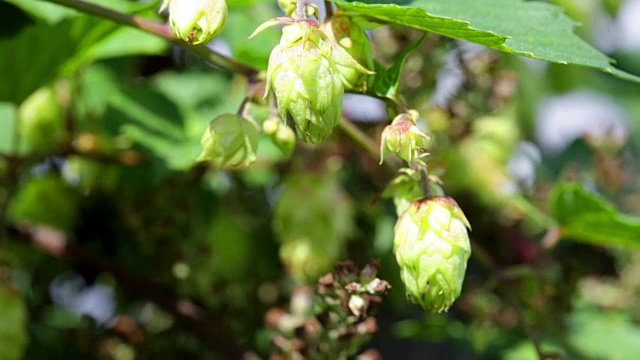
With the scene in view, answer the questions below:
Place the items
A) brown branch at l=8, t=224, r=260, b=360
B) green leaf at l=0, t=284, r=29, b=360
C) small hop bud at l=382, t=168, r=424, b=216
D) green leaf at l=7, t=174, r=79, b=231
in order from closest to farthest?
1. small hop bud at l=382, t=168, r=424, b=216
2. green leaf at l=0, t=284, r=29, b=360
3. brown branch at l=8, t=224, r=260, b=360
4. green leaf at l=7, t=174, r=79, b=231

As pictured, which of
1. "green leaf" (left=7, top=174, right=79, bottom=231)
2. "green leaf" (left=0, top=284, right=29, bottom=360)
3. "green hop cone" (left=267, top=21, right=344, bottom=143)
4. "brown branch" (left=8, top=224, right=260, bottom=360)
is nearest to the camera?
"green hop cone" (left=267, top=21, right=344, bottom=143)

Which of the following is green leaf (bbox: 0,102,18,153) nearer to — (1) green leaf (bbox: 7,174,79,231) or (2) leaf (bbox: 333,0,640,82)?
(1) green leaf (bbox: 7,174,79,231)

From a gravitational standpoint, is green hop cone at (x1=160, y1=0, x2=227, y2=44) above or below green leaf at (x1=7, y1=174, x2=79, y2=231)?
above

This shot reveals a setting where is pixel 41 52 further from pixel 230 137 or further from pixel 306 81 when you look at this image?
pixel 306 81

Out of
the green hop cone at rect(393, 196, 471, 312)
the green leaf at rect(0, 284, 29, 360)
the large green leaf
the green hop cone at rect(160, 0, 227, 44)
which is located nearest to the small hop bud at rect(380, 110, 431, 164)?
the green hop cone at rect(393, 196, 471, 312)

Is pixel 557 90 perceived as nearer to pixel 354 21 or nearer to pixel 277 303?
pixel 277 303

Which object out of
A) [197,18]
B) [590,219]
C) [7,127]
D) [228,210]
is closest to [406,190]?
[197,18]
